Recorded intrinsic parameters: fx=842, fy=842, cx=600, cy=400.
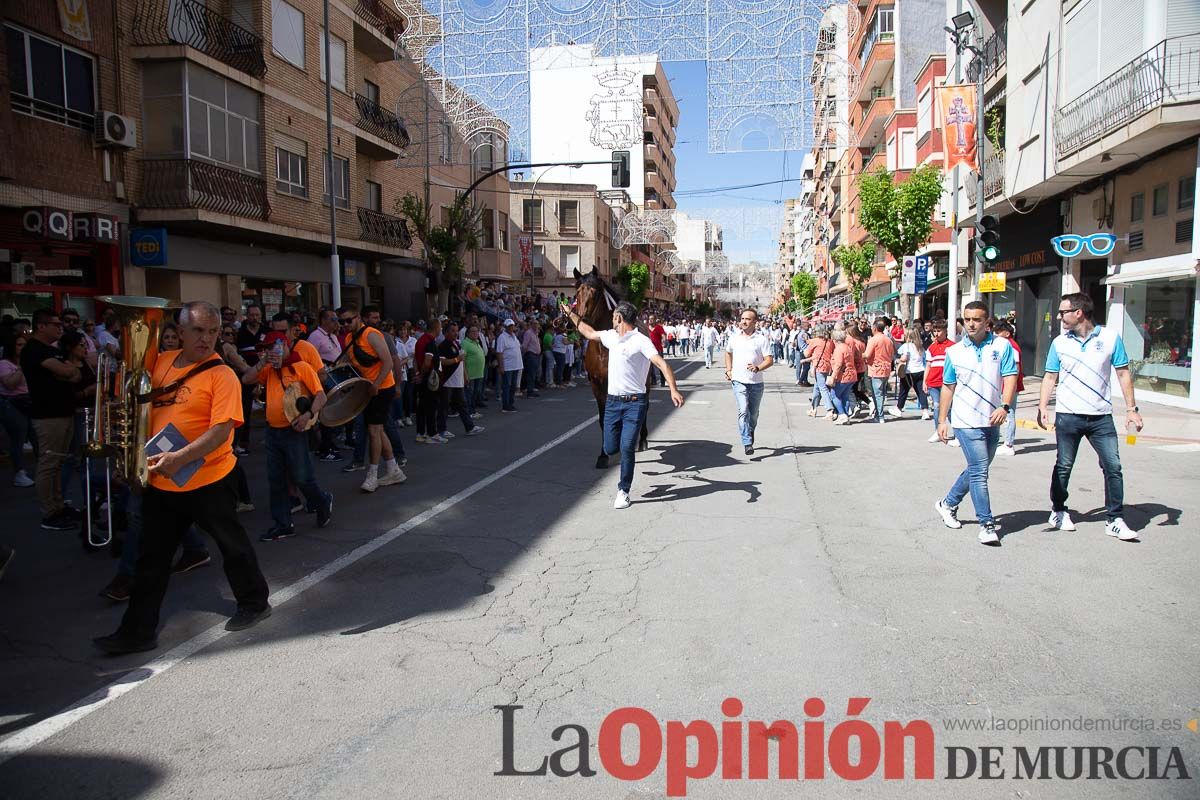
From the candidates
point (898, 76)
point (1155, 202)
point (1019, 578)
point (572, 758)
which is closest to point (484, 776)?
point (572, 758)

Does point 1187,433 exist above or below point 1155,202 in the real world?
below

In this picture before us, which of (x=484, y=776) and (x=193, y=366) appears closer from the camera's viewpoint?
(x=484, y=776)

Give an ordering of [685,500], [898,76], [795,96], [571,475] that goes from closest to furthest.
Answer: [685,500]
[571,475]
[795,96]
[898,76]

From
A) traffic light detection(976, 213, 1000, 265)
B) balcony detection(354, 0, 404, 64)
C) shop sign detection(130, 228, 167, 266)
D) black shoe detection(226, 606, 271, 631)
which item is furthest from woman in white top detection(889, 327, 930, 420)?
balcony detection(354, 0, 404, 64)

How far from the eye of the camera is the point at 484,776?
3.15m

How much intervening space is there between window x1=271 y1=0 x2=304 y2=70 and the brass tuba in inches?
719

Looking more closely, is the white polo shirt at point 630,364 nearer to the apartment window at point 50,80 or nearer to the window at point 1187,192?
the apartment window at point 50,80

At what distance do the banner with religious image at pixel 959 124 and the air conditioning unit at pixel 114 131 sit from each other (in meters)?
18.5

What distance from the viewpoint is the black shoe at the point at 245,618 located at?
15.3ft

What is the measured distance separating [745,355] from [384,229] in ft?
59.5

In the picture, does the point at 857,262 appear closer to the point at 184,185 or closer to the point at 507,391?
the point at 507,391

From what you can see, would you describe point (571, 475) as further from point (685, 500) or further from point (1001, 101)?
point (1001, 101)

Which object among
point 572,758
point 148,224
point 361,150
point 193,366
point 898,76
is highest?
point 898,76

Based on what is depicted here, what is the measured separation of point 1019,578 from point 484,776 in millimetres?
3978
